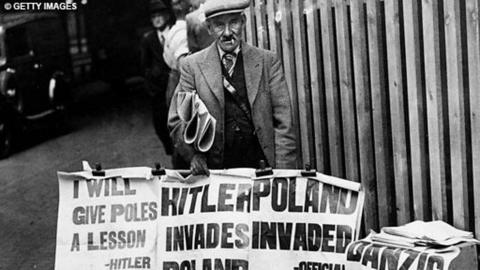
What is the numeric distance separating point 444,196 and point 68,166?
26.5 ft

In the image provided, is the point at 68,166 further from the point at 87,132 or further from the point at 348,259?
the point at 348,259

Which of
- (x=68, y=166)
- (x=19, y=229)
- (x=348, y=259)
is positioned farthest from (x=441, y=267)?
(x=68, y=166)

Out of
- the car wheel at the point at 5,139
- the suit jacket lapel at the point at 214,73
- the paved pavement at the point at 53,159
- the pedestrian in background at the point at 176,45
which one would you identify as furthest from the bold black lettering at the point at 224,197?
the car wheel at the point at 5,139

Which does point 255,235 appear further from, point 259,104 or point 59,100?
point 59,100

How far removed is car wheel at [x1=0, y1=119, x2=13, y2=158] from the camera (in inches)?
518

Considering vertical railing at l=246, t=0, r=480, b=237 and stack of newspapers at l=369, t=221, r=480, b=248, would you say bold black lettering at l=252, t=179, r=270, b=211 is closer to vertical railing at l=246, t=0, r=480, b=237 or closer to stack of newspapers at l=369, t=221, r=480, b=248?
stack of newspapers at l=369, t=221, r=480, b=248

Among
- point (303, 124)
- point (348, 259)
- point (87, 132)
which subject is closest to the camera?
point (348, 259)

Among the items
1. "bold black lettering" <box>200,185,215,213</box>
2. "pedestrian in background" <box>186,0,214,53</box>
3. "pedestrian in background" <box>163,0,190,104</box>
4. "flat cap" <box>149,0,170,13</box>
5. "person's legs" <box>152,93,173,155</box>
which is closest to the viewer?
"bold black lettering" <box>200,185,215,213</box>

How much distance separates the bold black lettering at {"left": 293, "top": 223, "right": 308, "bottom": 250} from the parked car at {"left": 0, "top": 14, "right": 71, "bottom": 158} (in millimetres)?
8021

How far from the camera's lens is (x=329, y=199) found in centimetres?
587

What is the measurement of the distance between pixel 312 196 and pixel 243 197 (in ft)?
1.45

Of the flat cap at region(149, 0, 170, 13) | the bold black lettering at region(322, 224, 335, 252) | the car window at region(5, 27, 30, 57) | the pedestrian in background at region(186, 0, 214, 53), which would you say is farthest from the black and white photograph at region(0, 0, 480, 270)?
the car window at region(5, 27, 30, 57)

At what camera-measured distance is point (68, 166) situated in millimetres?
13195

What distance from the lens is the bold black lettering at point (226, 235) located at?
605 centimetres
